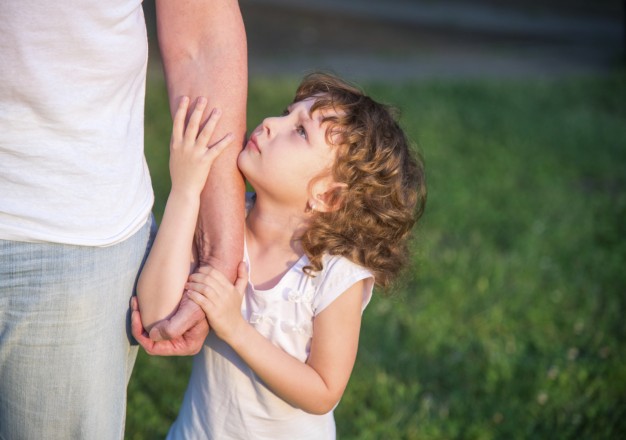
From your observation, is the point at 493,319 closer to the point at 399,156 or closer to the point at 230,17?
the point at 399,156

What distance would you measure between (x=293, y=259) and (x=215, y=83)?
481mm

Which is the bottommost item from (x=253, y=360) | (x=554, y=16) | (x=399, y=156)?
(x=554, y=16)

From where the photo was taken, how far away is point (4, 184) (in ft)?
5.30

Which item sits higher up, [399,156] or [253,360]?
[399,156]

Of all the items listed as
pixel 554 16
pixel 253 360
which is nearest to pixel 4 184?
pixel 253 360

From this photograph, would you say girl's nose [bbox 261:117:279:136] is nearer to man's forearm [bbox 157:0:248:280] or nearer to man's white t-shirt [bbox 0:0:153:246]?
man's forearm [bbox 157:0:248:280]

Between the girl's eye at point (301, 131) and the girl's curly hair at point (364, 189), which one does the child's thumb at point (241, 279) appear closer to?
the girl's curly hair at point (364, 189)

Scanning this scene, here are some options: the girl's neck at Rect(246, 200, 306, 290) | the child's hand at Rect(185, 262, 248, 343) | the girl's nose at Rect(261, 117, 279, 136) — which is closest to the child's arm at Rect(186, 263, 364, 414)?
the child's hand at Rect(185, 262, 248, 343)

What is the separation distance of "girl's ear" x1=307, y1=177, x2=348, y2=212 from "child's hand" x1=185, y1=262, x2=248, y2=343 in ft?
1.02

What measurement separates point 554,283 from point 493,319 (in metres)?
0.70

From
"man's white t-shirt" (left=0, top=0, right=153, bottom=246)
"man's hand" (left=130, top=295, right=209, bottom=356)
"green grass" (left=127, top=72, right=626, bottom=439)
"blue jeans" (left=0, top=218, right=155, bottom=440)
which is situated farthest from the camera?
"green grass" (left=127, top=72, right=626, bottom=439)

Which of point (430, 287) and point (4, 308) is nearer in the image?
point (4, 308)

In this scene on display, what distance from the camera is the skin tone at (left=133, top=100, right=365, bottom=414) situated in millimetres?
1933

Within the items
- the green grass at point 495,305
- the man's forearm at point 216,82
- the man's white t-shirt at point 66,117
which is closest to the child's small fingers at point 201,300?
the man's forearm at point 216,82
